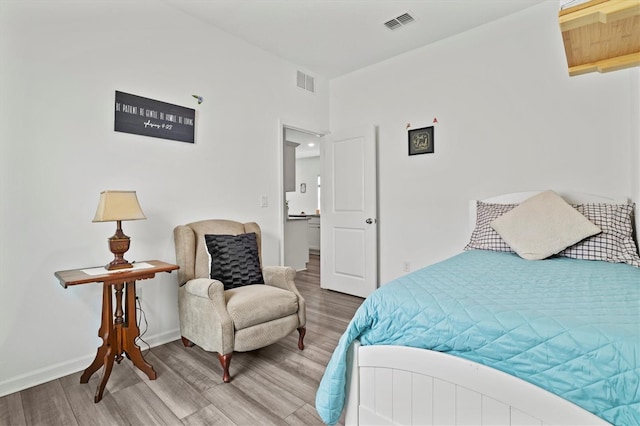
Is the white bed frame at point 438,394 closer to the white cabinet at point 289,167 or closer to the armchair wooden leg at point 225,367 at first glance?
the armchair wooden leg at point 225,367

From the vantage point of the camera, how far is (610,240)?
6.68 ft

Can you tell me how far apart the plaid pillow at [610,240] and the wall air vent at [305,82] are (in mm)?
3058

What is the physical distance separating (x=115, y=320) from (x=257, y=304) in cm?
88

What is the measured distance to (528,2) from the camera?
8.86ft

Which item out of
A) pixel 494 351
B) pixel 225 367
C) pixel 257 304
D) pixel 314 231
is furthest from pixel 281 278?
pixel 314 231

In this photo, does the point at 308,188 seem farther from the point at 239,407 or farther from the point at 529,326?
the point at 529,326

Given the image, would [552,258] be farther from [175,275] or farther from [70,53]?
[70,53]

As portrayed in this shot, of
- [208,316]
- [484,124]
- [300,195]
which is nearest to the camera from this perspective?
[208,316]

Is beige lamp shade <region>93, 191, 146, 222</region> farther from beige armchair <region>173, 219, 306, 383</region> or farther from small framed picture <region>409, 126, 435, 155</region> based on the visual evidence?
small framed picture <region>409, 126, 435, 155</region>

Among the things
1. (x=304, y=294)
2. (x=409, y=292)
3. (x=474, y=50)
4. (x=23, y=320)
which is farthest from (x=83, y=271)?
(x=474, y=50)

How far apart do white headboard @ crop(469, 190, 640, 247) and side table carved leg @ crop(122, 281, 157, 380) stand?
2843 millimetres

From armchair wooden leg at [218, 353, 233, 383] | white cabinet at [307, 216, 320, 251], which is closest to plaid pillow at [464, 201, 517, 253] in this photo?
armchair wooden leg at [218, 353, 233, 383]

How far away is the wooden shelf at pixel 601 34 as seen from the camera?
654mm

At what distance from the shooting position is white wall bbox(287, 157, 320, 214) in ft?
28.6
